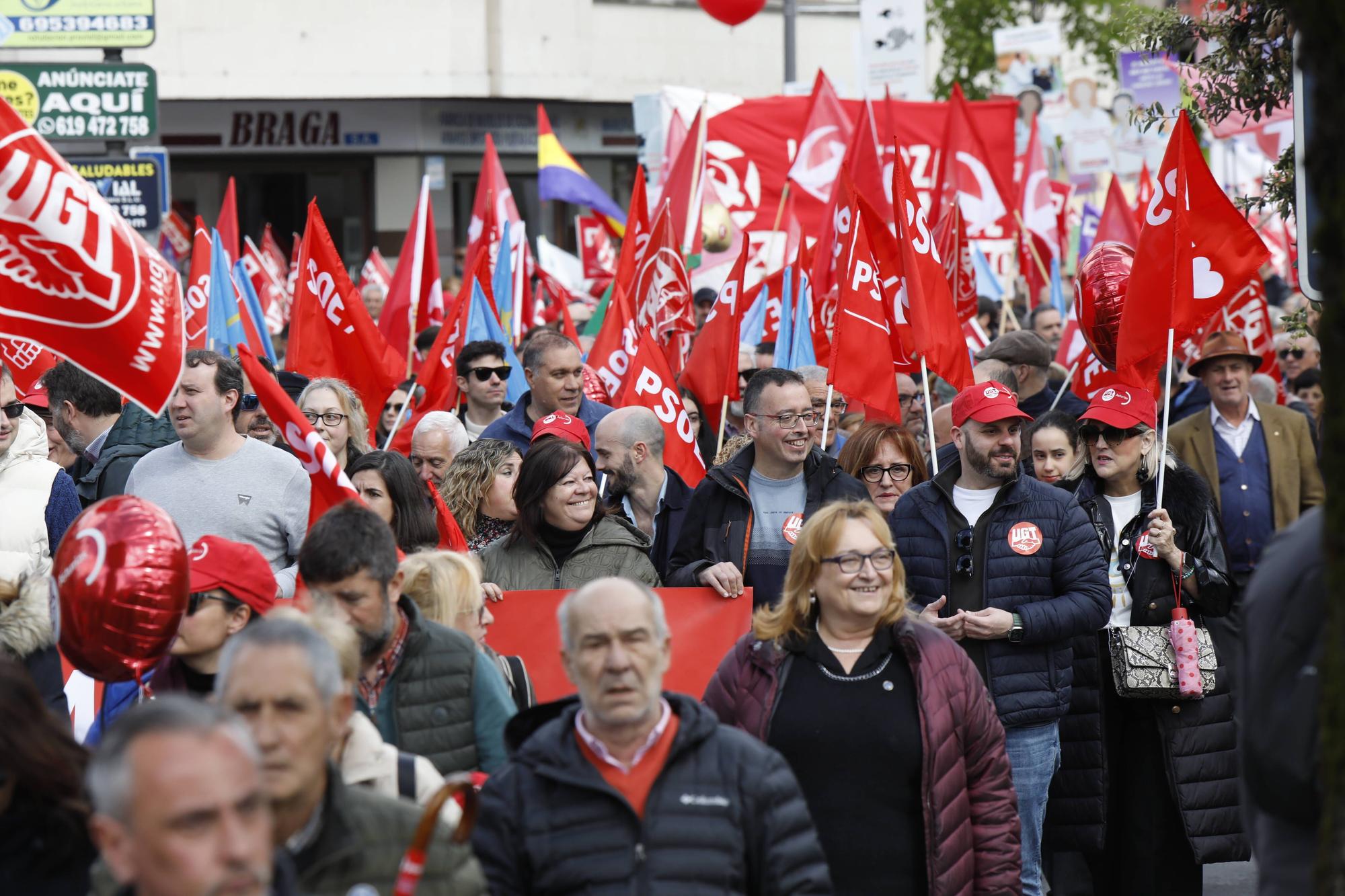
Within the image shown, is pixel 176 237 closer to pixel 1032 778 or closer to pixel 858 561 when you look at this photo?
pixel 1032 778

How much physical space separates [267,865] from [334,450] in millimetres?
5170

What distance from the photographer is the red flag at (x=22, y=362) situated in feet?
22.9

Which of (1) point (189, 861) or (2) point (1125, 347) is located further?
(2) point (1125, 347)

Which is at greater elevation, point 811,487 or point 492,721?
point 811,487

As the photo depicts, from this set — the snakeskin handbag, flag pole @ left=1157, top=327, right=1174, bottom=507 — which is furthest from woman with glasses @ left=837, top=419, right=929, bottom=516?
the snakeskin handbag

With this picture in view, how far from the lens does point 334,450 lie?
7883 mm

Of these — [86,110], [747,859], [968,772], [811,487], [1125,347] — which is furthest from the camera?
[86,110]

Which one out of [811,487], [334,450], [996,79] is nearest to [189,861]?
[811,487]

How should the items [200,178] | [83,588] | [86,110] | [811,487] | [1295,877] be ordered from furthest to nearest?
[200,178] → [86,110] → [811,487] → [83,588] → [1295,877]

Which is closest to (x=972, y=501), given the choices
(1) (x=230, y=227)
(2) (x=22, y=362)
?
(2) (x=22, y=362)

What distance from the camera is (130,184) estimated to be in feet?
41.8

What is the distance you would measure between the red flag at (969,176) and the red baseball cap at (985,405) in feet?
25.6

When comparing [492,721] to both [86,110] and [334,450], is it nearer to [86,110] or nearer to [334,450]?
[334,450]

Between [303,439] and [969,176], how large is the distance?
1099 centimetres
